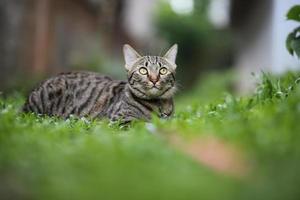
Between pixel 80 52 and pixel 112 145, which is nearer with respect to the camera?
pixel 112 145

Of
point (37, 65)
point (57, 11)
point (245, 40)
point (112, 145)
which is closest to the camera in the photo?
point (112, 145)

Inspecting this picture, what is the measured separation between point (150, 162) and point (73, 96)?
3.02 metres

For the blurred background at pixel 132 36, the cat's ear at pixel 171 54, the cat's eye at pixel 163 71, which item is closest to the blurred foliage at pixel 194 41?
the blurred background at pixel 132 36

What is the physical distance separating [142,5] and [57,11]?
680 inches

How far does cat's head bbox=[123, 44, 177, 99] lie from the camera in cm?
557

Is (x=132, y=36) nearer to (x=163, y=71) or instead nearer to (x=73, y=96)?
(x=73, y=96)

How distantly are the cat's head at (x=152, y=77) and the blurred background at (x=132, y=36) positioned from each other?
122 centimetres

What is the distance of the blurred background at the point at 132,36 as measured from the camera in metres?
10.8

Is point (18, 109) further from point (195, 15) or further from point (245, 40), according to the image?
point (195, 15)

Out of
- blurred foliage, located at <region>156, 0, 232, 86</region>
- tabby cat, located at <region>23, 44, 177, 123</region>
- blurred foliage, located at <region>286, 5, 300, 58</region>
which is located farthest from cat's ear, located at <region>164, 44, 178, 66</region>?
blurred foliage, located at <region>156, 0, 232, 86</region>

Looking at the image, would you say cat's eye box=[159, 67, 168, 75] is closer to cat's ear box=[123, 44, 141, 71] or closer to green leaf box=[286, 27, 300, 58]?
cat's ear box=[123, 44, 141, 71]

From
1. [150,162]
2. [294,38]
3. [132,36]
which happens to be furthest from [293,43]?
[132,36]

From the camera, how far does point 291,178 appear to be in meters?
3.06

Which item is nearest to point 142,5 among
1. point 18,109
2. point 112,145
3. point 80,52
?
point 80,52
